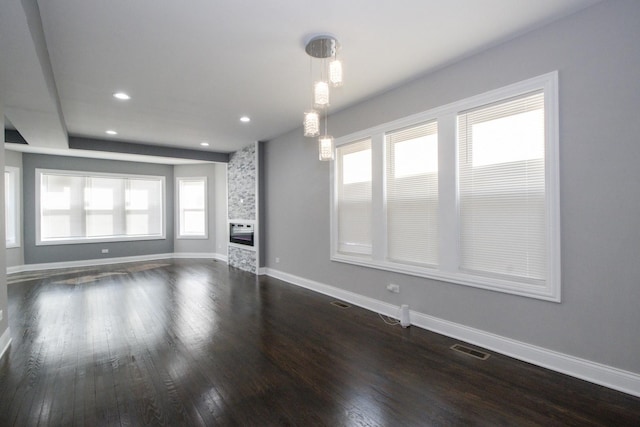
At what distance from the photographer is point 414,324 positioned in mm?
3633

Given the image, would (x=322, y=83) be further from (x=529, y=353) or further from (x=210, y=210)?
(x=210, y=210)

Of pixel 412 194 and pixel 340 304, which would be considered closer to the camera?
pixel 412 194

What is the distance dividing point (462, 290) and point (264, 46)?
3.14 metres

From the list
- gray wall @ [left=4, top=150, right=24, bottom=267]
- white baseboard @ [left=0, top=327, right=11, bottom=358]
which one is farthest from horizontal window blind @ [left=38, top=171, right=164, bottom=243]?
white baseboard @ [left=0, top=327, right=11, bottom=358]

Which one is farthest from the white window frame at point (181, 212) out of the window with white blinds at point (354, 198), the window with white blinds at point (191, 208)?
the window with white blinds at point (354, 198)

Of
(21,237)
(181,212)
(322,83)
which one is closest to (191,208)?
(181,212)

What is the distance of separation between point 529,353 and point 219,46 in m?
3.97

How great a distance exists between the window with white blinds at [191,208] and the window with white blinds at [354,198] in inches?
227

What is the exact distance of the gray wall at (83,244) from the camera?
715cm

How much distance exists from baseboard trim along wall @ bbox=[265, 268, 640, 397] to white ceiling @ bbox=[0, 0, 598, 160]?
2801 mm

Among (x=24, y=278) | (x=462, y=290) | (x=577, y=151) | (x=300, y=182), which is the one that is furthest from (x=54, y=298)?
(x=577, y=151)

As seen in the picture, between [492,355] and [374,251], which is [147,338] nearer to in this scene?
[374,251]

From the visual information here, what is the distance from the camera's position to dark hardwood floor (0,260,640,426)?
203 centimetres

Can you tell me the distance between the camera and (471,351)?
2.95 metres
